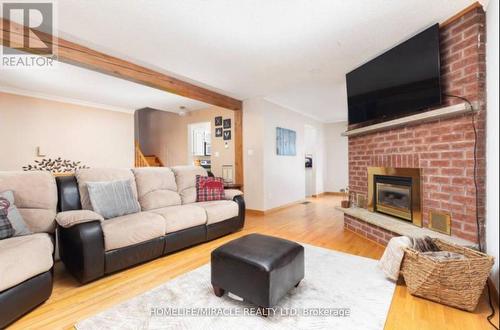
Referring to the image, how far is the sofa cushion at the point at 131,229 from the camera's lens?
2.07 metres

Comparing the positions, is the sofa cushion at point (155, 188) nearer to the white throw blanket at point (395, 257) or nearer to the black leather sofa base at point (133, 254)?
the black leather sofa base at point (133, 254)

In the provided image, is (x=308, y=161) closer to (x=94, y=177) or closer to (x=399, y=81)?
(x=399, y=81)

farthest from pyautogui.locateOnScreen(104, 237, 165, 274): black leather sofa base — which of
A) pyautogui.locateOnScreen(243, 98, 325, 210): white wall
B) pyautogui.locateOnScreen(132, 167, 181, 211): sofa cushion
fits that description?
pyautogui.locateOnScreen(243, 98, 325, 210): white wall

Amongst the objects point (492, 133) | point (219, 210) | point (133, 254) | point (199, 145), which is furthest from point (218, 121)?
point (492, 133)

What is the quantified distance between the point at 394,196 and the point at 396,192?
0.07 meters

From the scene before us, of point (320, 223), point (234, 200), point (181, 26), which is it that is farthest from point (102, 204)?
point (320, 223)

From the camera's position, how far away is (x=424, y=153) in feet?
7.81

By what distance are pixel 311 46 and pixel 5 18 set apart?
2.88m

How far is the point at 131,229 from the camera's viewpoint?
220 cm

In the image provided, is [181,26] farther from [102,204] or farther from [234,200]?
[234,200]

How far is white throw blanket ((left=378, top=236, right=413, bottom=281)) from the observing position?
1.85 meters

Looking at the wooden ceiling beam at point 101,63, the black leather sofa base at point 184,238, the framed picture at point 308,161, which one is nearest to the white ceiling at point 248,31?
the wooden ceiling beam at point 101,63

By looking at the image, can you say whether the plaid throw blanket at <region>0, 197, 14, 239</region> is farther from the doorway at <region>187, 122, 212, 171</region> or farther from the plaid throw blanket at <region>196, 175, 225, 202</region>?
the doorway at <region>187, 122, 212, 171</region>

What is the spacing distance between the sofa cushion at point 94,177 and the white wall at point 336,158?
19.5 feet
